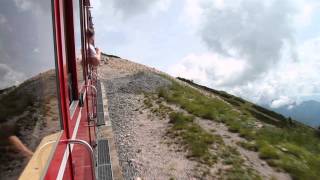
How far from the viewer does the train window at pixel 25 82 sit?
140 cm

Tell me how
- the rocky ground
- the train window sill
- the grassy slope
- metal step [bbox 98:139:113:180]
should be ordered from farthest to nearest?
the grassy slope → the rocky ground → metal step [bbox 98:139:113:180] → the train window sill

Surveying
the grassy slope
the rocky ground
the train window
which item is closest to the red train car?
the train window

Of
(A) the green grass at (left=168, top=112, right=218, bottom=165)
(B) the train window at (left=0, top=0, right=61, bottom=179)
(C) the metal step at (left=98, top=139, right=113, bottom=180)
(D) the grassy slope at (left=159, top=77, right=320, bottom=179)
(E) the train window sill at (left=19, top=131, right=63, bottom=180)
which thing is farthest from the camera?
(A) the green grass at (left=168, top=112, right=218, bottom=165)

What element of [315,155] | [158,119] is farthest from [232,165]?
[158,119]

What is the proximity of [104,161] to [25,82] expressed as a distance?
6124mm

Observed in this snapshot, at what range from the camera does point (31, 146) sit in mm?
1658

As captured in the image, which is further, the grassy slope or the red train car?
the grassy slope

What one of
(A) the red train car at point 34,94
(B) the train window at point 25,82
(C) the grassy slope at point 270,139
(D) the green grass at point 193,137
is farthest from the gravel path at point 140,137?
(B) the train window at point 25,82

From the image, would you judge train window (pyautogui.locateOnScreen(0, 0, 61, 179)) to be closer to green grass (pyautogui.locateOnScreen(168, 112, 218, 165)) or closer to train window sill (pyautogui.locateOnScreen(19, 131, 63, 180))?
train window sill (pyautogui.locateOnScreen(19, 131, 63, 180))

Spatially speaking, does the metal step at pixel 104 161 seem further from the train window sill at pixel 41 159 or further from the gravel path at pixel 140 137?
the train window sill at pixel 41 159

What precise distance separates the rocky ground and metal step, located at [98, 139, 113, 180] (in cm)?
32

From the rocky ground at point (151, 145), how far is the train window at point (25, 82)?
5881mm

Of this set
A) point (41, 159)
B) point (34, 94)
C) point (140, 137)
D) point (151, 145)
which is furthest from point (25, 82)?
point (140, 137)

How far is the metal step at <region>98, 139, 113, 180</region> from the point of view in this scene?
269 inches
